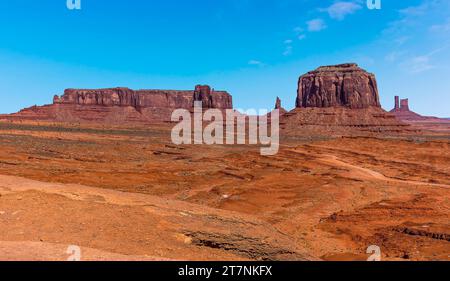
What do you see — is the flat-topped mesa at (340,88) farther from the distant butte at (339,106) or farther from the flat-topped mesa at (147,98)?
the flat-topped mesa at (147,98)

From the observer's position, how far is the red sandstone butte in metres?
146

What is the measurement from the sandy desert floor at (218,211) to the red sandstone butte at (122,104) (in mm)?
120583

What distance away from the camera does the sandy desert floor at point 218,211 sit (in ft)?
27.6

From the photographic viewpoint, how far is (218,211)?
12.3 metres

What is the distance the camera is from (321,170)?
31.3 meters

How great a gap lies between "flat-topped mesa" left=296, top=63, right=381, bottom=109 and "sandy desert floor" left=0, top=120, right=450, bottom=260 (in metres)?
83.1

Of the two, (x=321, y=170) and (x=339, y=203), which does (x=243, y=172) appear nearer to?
(x=321, y=170)

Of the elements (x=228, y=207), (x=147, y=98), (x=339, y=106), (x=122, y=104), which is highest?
(x=147, y=98)

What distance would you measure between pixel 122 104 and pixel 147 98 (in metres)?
13.7

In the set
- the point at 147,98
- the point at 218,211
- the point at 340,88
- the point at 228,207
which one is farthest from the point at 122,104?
the point at 218,211

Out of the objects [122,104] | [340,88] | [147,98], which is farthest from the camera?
[147,98]

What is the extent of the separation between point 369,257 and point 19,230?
9.87 meters

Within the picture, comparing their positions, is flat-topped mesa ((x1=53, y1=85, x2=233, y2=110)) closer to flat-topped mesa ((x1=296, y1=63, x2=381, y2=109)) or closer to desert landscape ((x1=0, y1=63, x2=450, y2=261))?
flat-topped mesa ((x1=296, y1=63, x2=381, y2=109))

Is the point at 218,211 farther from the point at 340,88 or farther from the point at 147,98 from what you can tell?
the point at 147,98
